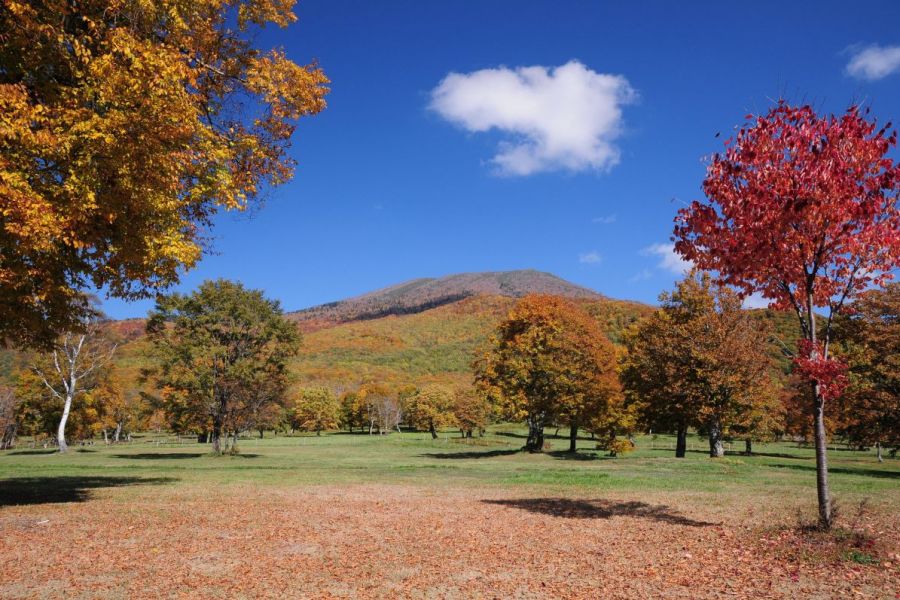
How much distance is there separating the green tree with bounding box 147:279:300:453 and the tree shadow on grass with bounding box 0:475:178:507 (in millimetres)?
15409

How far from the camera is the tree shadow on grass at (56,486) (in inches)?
543

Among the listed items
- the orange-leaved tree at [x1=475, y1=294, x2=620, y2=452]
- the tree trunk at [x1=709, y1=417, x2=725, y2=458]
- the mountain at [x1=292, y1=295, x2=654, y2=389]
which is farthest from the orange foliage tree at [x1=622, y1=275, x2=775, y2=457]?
the mountain at [x1=292, y1=295, x2=654, y2=389]

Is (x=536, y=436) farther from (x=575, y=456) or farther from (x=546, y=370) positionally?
(x=546, y=370)

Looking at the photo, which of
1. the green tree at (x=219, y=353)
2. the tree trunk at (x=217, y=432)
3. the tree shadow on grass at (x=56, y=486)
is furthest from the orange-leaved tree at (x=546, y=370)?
the tree shadow on grass at (x=56, y=486)

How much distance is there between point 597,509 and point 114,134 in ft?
40.2

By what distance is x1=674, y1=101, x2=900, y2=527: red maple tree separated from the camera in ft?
29.1

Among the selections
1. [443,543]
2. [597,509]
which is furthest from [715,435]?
[443,543]

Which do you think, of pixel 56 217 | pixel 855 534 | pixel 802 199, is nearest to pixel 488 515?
pixel 855 534

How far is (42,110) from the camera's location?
26.7 ft

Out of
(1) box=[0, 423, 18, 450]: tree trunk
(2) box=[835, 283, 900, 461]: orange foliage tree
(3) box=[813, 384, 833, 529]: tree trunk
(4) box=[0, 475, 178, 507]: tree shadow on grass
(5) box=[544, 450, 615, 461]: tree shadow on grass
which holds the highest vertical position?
(2) box=[835, 283, 900, 461]: orange foliage tree

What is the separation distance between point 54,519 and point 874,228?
1652cm

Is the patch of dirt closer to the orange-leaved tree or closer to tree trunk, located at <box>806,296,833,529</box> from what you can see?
tree trunk, located at <box>806,296,833,529</box>

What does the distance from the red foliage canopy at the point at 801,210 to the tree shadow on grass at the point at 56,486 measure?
54.3 feet

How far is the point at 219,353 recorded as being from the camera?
35.9 metres
